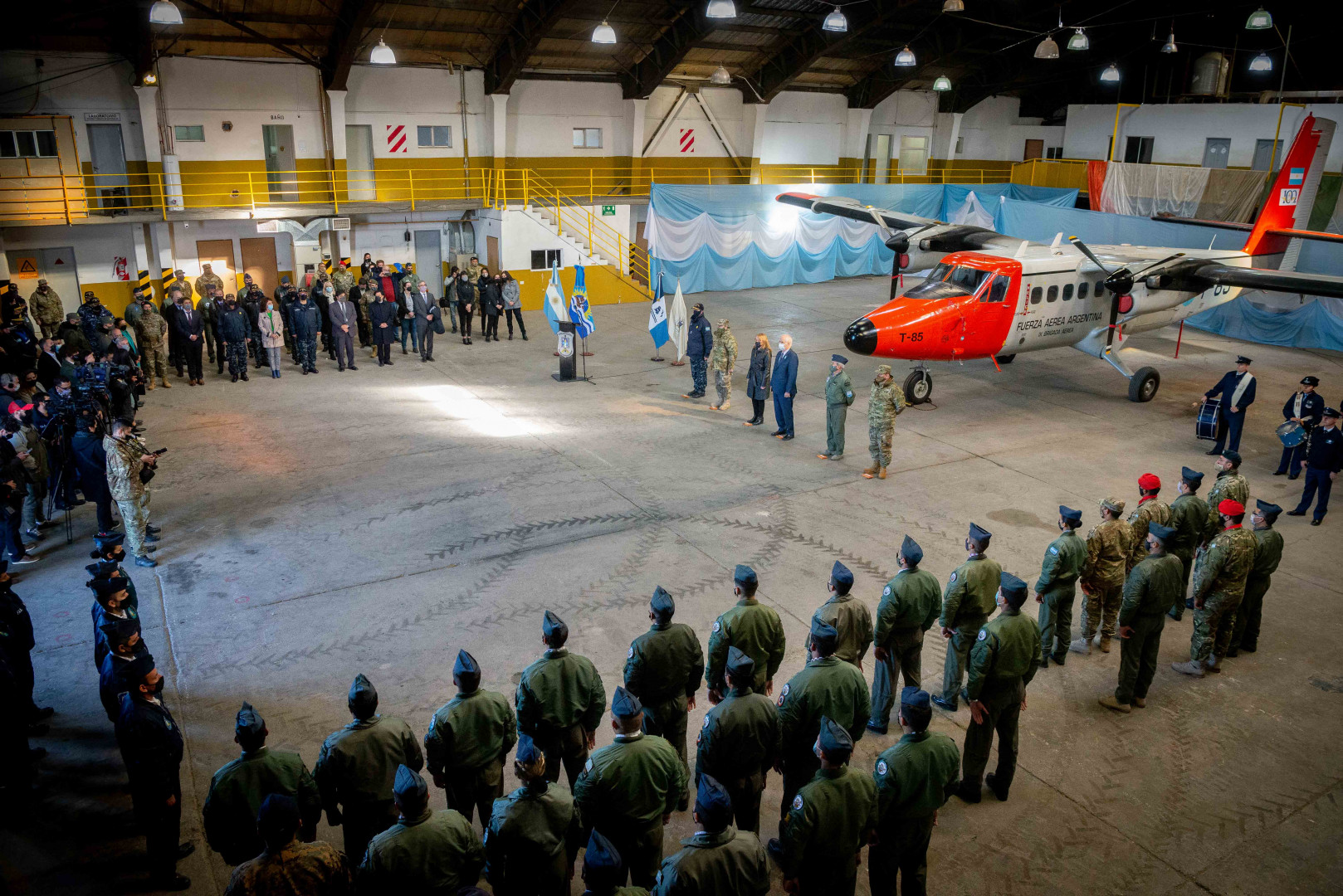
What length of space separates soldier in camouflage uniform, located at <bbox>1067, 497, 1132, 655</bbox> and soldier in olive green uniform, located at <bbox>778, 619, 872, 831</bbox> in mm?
3405

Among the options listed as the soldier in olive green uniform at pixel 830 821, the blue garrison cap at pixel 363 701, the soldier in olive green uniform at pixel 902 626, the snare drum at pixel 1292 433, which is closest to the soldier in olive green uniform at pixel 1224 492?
the soldier in olive green uniform at pixel 902 626

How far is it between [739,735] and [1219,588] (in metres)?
5.13

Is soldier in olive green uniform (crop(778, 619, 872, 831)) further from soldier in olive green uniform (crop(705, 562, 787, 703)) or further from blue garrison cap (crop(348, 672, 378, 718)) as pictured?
blue garrison cap (crop(348, 672, 378, 718))

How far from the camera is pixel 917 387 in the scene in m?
16.0

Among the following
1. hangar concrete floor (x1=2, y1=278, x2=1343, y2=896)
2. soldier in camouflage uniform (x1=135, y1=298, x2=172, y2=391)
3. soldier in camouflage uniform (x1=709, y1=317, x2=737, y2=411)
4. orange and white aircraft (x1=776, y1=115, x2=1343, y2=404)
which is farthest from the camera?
soldier in camouflage uniform (x1=135, y1=298, x2=172, y2=391)

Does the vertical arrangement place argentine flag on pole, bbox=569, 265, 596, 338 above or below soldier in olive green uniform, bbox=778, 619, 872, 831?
above

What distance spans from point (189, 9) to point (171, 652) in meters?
17.7

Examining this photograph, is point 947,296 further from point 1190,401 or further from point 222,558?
point 222,558

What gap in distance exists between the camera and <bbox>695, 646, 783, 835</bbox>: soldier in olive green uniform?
17.5 ft

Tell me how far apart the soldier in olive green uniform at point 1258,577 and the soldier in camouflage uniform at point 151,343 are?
17202 millimetres

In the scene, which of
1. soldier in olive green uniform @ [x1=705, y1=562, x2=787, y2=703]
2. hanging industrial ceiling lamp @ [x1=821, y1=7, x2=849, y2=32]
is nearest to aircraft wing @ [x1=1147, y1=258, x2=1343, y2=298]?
hanging industrial ceiling lamp @ [x1=821, y1=7, x2=849, y2=32]

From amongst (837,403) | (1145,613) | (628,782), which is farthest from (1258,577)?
(628,782)

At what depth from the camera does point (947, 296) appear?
15.3 m

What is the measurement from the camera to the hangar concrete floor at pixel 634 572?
6133mm
